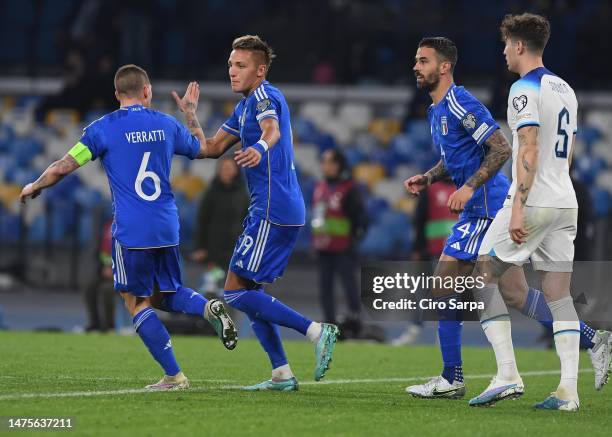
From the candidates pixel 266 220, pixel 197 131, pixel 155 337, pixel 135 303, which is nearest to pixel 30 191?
pixel 135 303

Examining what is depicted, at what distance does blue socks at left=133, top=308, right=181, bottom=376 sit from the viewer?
7.79 m

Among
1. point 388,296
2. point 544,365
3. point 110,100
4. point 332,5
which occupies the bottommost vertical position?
point 544,365

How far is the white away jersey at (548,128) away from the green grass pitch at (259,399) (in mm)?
1255

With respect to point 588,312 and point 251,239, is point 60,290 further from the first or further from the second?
point 251,239

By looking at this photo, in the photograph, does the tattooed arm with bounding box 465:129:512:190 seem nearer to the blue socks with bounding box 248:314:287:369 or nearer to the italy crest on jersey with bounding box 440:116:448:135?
the italy crest on jersey with bounding box 440:116:448:135

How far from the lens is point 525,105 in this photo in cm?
709

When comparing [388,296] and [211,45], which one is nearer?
[388,296]

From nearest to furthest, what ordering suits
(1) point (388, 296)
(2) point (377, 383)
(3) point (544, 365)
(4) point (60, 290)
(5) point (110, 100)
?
(2) point (377, 383)
(1) point (388, 296)
(3) point (544, 365)
(4) point (60, 290)
(5) point (110, 100)

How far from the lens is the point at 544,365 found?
11.2 metres

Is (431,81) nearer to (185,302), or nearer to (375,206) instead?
(185,302)

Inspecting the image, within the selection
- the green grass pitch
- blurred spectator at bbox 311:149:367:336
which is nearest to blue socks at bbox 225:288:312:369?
the green grass pitch

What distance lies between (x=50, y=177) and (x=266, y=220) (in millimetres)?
1404

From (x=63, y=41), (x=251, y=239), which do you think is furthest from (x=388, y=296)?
(x=63, y=41)

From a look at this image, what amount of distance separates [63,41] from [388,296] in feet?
55.8
